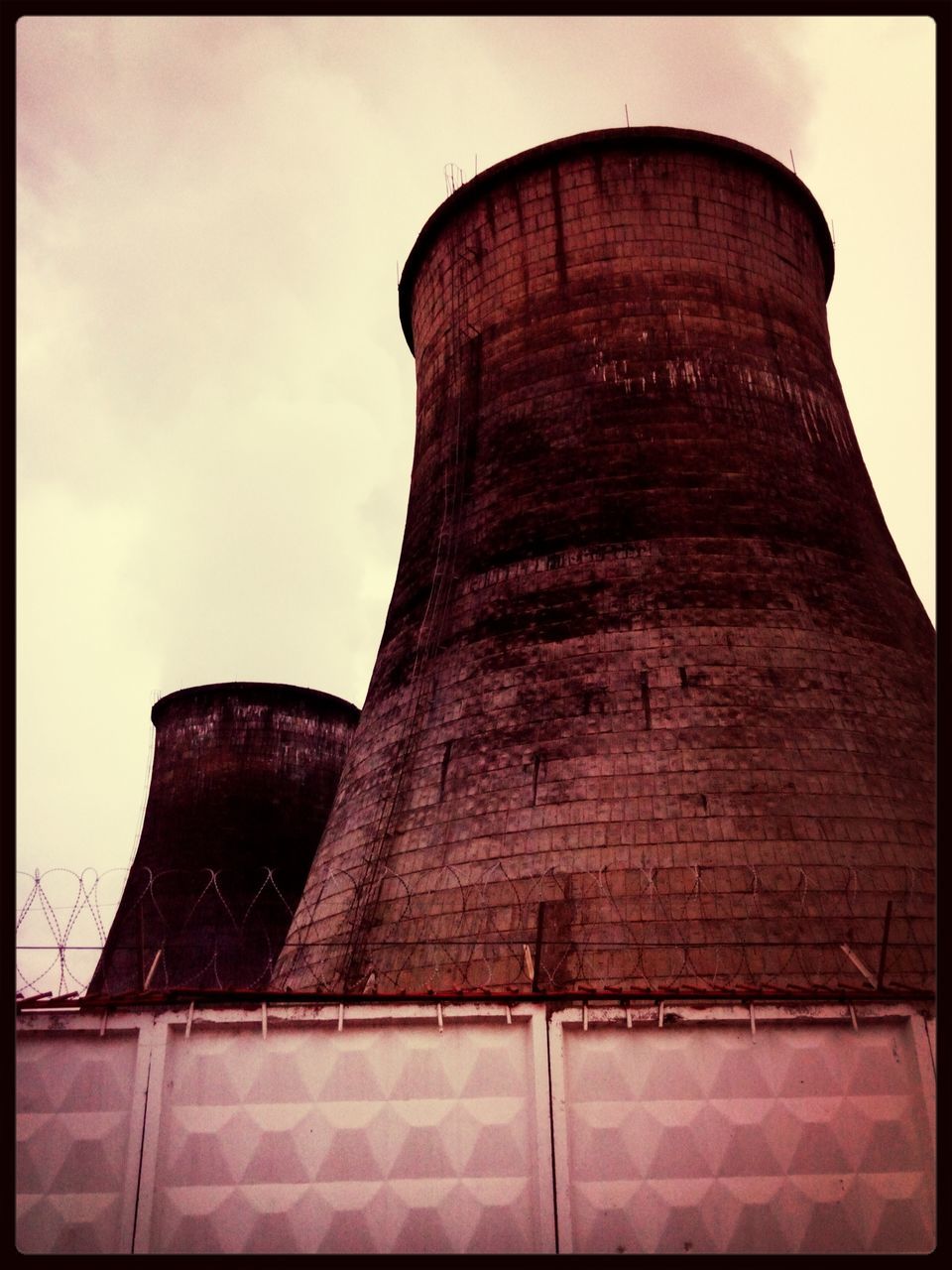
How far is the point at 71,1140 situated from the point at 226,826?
15.6 metres

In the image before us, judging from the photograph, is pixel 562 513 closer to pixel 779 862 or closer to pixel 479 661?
pixel 479 661

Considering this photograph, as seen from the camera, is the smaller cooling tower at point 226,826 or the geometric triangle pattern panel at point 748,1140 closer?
the geometric triangle pattern panel at point 748,1140

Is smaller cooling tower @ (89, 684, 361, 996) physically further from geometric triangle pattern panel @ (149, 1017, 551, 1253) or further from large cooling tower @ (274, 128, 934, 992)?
geometric triangle pattern panel @ (149, 1017, 551, 1253)

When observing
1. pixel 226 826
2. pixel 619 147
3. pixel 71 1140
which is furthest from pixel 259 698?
pixel 71 1140

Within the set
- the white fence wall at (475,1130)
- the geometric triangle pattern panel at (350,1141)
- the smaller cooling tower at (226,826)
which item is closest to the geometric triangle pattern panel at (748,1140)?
the white fence wall at (475,1130)

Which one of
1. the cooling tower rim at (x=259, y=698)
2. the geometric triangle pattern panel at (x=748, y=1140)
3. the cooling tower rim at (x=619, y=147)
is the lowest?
the geometric triangle pattern panel at (x=748, y=1140)

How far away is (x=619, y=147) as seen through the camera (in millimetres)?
13406

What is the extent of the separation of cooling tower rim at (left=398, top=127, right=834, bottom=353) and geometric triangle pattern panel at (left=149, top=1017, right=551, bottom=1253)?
36.6 ft

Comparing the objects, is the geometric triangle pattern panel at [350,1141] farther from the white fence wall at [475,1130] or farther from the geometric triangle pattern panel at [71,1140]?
the geometric triangle pattern panel at [71,1140]

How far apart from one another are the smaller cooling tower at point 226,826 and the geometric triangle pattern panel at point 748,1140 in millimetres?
15156

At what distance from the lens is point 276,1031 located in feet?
19.5

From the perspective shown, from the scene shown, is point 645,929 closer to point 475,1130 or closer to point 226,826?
point 475,1130

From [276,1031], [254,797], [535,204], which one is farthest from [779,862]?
[254,797]

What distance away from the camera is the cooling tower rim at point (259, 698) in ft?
73.4
